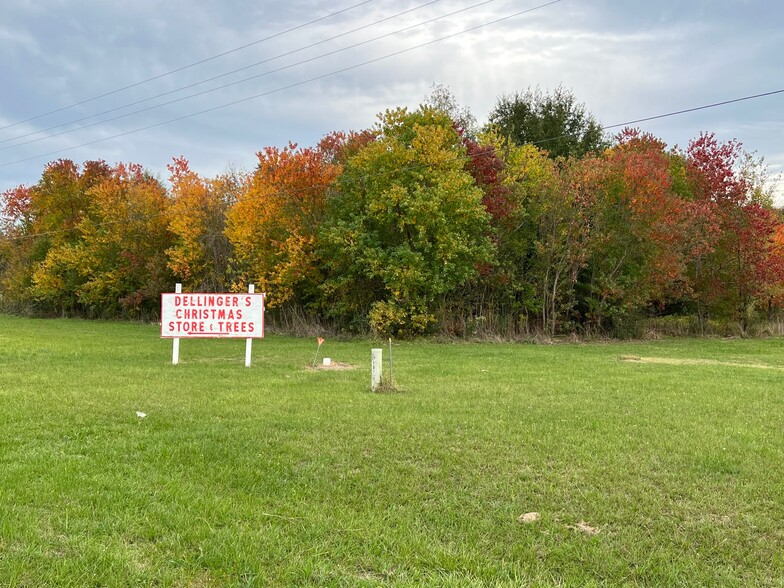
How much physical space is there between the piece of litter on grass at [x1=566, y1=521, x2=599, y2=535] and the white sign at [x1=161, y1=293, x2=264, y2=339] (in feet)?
31.8

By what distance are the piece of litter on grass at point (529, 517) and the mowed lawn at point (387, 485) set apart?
0.12 feet

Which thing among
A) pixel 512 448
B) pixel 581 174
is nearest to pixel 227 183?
pixel 581 174

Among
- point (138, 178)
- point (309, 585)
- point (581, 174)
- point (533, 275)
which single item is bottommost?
point (309, 585)

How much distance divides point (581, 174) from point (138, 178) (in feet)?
91.4

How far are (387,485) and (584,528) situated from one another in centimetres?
152

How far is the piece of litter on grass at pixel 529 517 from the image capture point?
12.7 feet

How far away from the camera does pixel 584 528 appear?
3.74 m

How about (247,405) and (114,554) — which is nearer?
(114,554)

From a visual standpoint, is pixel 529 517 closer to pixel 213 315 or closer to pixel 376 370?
pixel 376 370

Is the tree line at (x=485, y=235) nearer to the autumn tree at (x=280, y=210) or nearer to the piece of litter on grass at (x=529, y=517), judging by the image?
the autumn tree at (x=280, y=210)

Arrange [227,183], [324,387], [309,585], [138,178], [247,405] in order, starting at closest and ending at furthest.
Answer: [309,585] → [247,405] → [324,387] → [227,183] → [138,178]

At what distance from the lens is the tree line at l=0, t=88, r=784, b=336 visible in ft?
66.7

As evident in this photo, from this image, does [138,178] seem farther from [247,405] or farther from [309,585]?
[309,585]

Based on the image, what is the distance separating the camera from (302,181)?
23781mm
